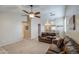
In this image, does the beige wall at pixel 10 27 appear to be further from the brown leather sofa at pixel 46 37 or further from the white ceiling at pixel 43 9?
the brown leather sofa at pixel 46 37

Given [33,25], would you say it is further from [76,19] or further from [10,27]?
[76,19]

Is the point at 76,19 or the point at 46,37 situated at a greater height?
the point at 76,19

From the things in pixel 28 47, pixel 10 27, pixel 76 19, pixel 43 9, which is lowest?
pixel 28 47

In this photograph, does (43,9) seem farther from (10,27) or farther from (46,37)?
(10,27)

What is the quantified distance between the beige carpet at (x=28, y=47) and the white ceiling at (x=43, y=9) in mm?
415

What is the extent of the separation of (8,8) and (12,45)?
0.56 meters

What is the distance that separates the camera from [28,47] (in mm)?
1905

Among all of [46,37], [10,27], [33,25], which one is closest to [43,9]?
[33,25]

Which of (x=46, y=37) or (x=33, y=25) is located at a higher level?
(x=33, y=25)

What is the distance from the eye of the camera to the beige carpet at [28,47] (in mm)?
1870

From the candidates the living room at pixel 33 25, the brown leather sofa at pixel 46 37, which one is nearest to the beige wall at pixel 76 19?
the living room at pixel 33 25

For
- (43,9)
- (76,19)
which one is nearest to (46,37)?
(43,9)

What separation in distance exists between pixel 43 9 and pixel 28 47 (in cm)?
62
